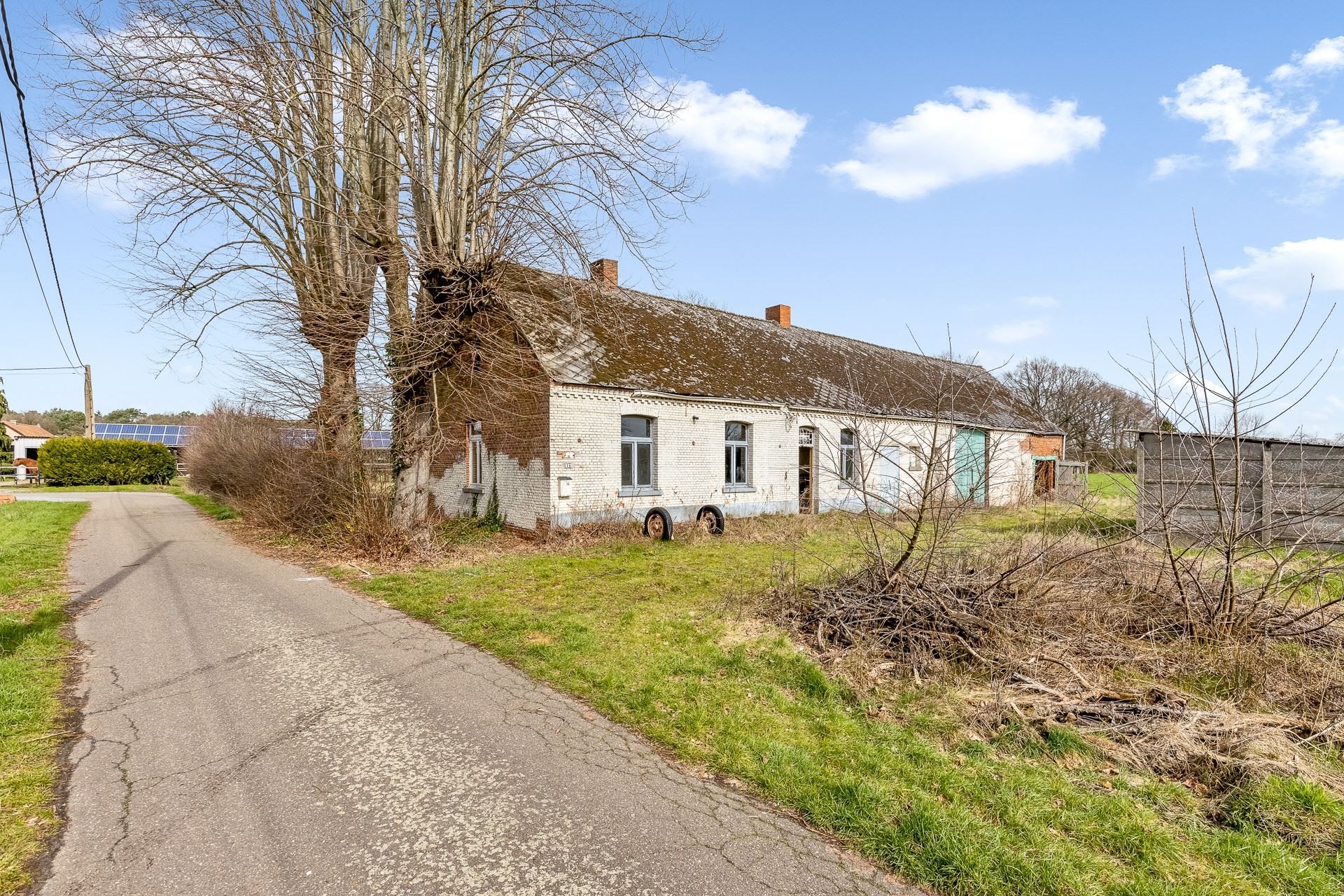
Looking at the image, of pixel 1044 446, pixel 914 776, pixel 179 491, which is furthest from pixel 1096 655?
pixel 179 491

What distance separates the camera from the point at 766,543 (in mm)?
13281

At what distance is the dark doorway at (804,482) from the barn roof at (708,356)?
1.48 m

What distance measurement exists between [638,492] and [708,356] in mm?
5215

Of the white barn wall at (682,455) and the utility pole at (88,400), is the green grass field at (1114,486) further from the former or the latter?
the utility pole at (88,400)

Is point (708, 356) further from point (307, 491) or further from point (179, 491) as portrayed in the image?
point (179, 491)

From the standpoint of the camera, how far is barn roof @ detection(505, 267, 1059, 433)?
1415 centimetres

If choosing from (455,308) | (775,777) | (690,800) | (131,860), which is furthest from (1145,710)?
(455,308)

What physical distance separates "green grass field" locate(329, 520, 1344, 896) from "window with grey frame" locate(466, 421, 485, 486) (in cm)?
857

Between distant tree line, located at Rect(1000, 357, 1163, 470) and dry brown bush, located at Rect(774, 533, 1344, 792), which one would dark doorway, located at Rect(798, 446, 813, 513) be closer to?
dry brown bush, located at Rect(774, 533, 1344, 792)

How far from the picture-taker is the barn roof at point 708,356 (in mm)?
14148

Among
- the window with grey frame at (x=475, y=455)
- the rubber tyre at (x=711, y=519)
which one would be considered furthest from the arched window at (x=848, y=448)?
the window with grey frame at (x=475, y=455)

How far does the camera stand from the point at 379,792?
3701mm

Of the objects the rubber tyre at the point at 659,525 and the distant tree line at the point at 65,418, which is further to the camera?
the distant tree line at the point at 65,418

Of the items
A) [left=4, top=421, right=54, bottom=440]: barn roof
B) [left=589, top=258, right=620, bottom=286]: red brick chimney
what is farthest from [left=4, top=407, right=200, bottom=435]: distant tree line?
[left=589, top=258, right=620, bottom=286]: red brick chimney
